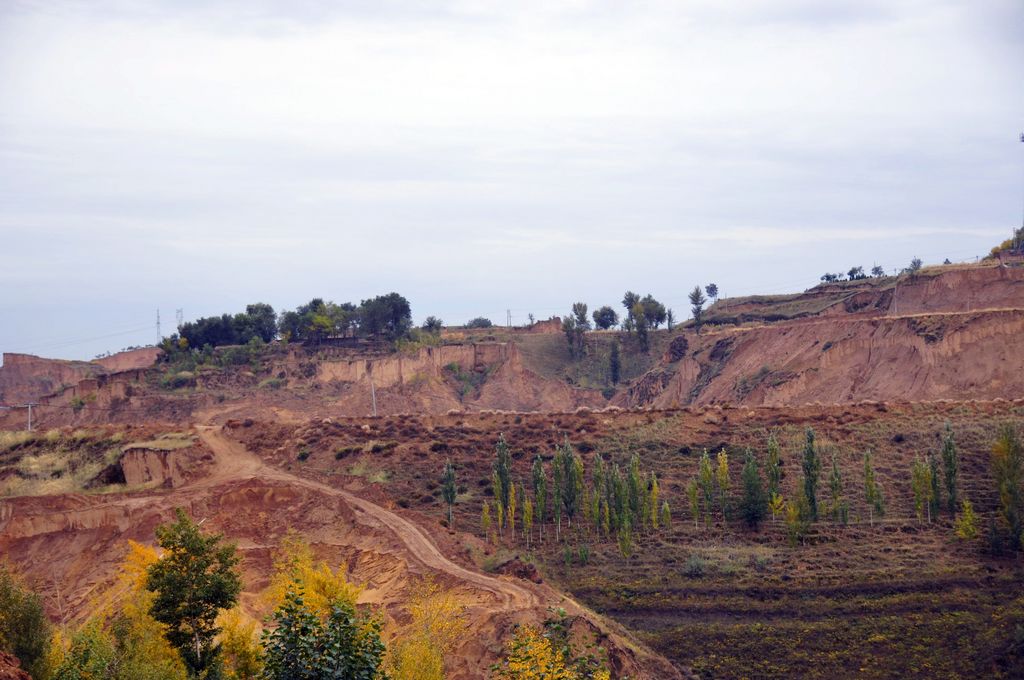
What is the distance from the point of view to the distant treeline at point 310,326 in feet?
343

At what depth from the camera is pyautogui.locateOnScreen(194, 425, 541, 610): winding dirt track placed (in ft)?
121

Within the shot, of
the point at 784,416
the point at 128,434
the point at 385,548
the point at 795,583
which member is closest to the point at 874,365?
the point at 784,416

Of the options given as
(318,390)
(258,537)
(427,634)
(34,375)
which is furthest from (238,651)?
(34,375)

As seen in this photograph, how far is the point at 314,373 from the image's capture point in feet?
312

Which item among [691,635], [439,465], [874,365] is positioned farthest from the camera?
[874,365]

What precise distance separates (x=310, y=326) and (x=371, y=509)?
5989 cm

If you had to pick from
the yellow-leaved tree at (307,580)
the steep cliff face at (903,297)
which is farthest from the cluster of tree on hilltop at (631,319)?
the yellow-leaved tree at (307,580)

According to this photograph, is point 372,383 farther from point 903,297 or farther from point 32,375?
point 903,297

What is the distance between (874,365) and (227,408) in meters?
50.7

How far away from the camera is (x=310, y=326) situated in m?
105

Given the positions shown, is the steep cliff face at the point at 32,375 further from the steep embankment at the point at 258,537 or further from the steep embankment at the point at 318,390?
the steep embankment at the point at 258,537

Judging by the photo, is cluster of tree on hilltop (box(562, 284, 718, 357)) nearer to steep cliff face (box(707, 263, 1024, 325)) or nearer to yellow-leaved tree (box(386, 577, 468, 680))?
steep cliff face (box(707, 263, 1024, 325))

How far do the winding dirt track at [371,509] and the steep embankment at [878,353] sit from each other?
1469 inches

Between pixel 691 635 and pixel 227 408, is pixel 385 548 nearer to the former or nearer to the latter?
pixel 691 635
